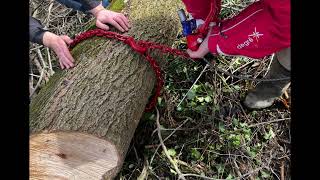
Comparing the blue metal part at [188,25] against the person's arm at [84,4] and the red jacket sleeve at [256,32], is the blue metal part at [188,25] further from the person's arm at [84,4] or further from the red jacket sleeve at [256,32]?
the person's arm at [84,4]

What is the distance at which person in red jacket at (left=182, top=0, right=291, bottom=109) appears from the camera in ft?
6.23

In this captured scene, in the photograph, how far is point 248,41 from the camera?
6.70ft

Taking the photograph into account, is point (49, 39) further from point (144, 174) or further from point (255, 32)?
point (255, 32)

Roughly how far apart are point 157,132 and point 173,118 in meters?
0.18

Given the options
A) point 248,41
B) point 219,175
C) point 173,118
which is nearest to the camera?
point 248,41

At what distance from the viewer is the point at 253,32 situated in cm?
202

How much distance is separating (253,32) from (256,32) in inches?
0.7

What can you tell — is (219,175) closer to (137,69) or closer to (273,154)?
(273,154)

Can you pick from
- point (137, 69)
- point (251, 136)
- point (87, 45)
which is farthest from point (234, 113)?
point (87, 45)

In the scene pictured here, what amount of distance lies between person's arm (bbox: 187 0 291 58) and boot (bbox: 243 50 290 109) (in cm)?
43

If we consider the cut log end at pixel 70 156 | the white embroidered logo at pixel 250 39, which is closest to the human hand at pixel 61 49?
the cut log end at pixel 70 156

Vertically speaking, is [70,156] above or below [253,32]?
below

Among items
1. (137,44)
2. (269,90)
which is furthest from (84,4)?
(269,90)

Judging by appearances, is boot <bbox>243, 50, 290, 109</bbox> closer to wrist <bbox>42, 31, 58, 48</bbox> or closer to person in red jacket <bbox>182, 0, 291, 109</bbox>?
person in red jacket <bbox>182, 0, 291, 109</bbox>
